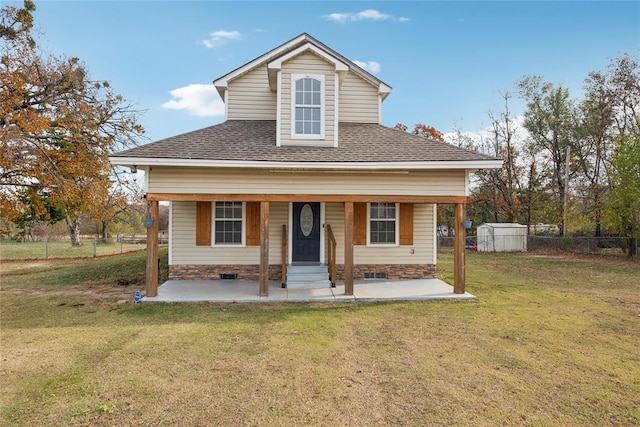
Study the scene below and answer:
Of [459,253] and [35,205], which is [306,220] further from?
[35,205]

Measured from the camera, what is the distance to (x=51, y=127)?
44.5 feet

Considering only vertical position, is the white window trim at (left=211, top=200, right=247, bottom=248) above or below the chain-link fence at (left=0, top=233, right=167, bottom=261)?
above

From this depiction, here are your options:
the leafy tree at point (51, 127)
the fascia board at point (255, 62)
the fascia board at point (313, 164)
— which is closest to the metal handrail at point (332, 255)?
the fascia board at point (313, 164)

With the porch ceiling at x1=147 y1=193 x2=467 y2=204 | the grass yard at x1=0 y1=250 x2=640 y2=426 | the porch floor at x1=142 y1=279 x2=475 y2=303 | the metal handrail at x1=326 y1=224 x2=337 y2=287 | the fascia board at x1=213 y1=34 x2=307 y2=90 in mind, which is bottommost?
the grass yard at x1=0 y1=250 x2=640 y2=426

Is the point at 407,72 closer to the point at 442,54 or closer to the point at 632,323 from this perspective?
the point at 442,54

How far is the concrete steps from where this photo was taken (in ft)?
30.5

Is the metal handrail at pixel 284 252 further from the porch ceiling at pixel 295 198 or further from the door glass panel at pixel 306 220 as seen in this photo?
the porch ceiling at pixel 295 198

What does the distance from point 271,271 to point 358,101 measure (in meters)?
5.96

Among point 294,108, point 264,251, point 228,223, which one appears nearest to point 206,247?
point 228,223

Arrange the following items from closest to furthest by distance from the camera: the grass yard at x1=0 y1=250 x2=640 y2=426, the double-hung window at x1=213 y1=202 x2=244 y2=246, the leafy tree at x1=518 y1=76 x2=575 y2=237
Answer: the grass yard at x1=0 y1=250 x2=640 y2=426 → the double-hung window at x1=213 y1=202 x2=244 y2=246 → the leafy tree at x1=518 y1=76 x2=575 y2=237

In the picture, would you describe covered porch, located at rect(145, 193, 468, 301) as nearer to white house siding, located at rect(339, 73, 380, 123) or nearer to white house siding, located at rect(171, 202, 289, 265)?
white house siding, located at rect(171, 202, 289, 265)

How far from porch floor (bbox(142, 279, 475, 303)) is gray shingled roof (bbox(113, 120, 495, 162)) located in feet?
10.4

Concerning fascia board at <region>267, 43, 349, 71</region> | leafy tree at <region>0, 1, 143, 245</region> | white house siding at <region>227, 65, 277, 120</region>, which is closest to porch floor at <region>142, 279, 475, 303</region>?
white house siding at <region>227, 65, 277, 120</region>

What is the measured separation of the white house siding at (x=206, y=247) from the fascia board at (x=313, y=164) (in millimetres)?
2380
